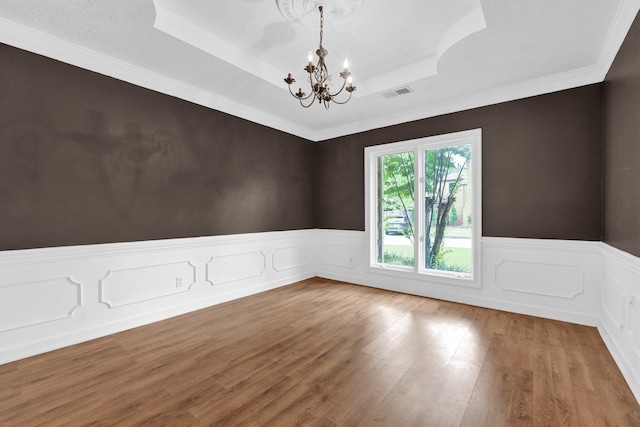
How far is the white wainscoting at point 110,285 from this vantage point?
2.60m

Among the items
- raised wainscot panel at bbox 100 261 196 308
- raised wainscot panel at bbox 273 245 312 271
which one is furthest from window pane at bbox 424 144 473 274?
raised wainscot panel at bbox 100 261 196 308

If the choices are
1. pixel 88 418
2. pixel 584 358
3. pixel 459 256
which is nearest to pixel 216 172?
pixel 88 418

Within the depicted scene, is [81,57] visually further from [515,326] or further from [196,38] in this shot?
[515,326]

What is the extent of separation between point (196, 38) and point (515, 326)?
4653 millimetres

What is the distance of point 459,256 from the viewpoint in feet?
13.9

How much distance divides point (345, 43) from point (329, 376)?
3.32 metres

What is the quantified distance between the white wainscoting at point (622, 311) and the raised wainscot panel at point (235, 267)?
13.8 ft

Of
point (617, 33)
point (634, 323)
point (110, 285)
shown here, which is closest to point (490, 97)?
point (617, 33)

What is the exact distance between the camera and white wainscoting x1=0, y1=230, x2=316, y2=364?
2.60m

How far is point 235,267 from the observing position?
14.3 feet

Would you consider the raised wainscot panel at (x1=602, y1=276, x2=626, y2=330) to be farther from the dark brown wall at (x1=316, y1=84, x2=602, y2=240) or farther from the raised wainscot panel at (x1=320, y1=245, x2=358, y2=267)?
the raised wainscot panel at (x1=320, y1=245, x2=358, y2=267)

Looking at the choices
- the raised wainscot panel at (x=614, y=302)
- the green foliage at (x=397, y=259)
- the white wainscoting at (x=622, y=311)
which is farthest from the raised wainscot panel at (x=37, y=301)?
the raised wainscot panel at (x=614, y=302)

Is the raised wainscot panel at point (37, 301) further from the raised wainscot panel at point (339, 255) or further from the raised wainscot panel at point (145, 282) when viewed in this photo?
the raised wainscot panel at point (339, 255)

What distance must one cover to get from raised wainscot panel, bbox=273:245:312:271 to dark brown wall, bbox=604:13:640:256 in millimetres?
4236
